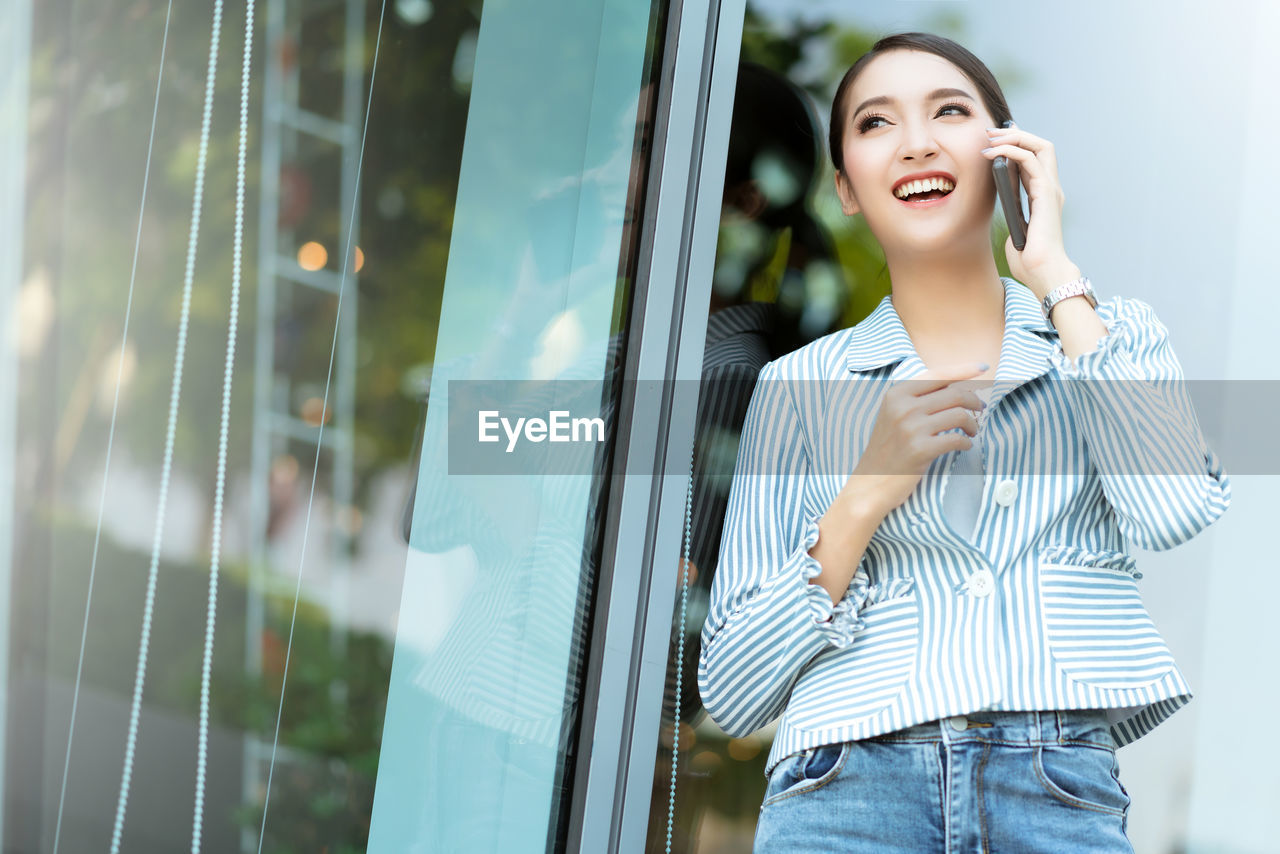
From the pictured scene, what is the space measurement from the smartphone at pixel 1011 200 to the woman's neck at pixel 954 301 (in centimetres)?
9

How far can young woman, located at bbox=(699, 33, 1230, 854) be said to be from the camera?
139 cm

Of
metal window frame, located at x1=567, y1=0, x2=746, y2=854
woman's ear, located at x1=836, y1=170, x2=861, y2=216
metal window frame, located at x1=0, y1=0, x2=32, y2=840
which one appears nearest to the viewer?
metal window frame, located at x1=0, y1=0, x2=32, y2=840

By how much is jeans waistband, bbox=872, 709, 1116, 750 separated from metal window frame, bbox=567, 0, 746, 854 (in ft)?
1.44

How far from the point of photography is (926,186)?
1729 millimetres

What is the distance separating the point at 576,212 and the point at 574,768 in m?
0.83

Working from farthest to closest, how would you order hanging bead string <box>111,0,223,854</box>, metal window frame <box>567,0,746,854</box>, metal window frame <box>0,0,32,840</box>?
metal window frame <box>567,0,746,854</box> < hanging bead string <box>111,0,223,854</box> < metal window frame <box>0,0,32,840</box>

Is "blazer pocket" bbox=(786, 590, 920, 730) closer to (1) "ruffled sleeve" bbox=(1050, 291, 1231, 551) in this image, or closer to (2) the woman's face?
(1) "ruffled sleeve" bbox=(1050, 291, 1231, 551)

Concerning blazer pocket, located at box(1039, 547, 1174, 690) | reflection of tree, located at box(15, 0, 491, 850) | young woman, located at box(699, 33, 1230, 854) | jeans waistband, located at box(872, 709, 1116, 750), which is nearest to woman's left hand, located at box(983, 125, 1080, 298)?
young woman, located at box(699, 33, 1230, 854)

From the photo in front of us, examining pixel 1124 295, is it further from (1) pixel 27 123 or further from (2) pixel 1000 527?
(1) pixel 27 123

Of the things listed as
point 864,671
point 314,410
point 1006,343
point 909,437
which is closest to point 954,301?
point 1006,343

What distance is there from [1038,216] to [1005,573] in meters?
0.50

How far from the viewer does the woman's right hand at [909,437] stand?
149cm

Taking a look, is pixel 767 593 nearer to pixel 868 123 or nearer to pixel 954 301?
pixel 954 301
